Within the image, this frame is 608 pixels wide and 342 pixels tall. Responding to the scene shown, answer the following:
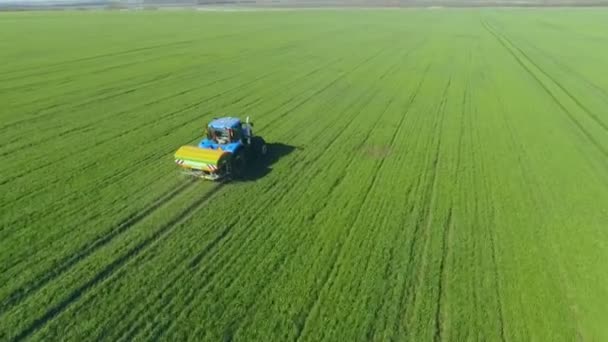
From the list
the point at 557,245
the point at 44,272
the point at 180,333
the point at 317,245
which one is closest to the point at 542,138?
the point at 557,245

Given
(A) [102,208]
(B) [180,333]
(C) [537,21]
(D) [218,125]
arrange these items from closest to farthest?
(B) [180,333], (A) [102,208], (D) [218,125], (C) [537,21]

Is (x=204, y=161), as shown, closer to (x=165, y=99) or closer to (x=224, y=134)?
(x=224, y=134)

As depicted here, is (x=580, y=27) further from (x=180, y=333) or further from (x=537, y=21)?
(x=180, y=333)

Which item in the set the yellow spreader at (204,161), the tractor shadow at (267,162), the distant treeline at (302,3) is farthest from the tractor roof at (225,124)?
the distant treeline at (302,3)

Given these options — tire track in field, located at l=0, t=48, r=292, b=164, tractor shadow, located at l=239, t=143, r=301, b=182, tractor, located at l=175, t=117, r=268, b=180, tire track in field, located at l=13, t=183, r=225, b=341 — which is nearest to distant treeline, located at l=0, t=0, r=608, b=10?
tire track in field, located at l=0, t=48, r=292, b=164

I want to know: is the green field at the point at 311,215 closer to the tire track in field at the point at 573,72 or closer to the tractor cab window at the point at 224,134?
the tire track in field at the point at 573,72

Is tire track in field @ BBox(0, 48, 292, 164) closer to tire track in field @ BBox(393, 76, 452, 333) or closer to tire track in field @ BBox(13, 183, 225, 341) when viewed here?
tire track in field @ BBox(13, 183, 225, 341)
